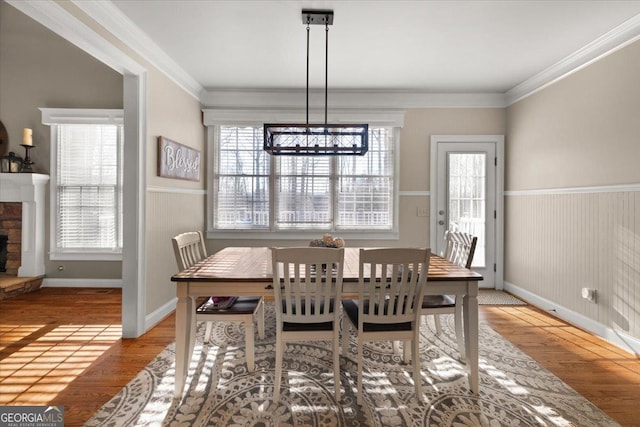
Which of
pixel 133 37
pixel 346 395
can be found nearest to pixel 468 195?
pixel 346 395

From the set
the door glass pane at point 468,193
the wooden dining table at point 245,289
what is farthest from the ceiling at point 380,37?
the wooden dining table at point 245,289

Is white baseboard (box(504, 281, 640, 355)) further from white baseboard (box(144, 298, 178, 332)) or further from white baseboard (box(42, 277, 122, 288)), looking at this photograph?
white baseboard (box(42, 277, 122, 288))

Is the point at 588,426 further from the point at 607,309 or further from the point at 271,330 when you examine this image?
the point at 271,330

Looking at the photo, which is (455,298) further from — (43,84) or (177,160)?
(43,84)

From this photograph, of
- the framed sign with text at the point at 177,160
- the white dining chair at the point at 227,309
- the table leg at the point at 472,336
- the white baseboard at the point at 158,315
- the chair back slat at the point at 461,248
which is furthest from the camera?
the framed sign with text at the point at 177,160

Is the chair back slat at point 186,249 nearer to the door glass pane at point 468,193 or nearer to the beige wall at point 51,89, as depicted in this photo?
the beige wall at point 51,89

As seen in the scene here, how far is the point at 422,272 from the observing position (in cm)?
202

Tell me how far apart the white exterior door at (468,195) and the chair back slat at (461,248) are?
1528 millimetres

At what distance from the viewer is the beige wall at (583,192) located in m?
2.79

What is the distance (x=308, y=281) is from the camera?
76.5 inches

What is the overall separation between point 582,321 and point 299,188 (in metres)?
3.46

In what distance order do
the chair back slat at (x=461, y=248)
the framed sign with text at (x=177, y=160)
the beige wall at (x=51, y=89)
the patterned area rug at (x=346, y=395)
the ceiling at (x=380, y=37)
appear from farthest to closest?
the beige wall at (x=51, y=89) < the framed sign with text at (x=177, y=160) < the chair back slat at (x=461, y=248) < the ceiling at (x=380, y=37) < the patterned area rug at (x=346, y=395)

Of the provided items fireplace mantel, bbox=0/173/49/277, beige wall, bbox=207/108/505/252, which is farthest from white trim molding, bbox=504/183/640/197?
fireplace mantel, bbox=0/173/49/277

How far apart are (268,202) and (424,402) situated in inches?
126
